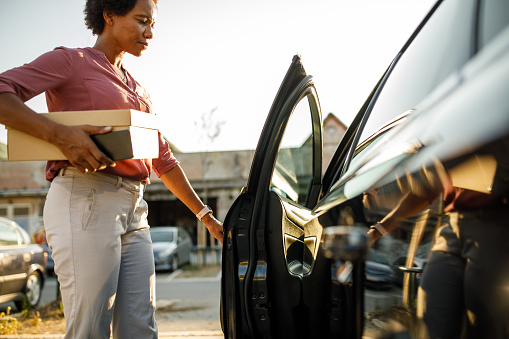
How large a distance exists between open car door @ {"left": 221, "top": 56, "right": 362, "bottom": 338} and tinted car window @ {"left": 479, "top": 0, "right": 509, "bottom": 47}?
2.21 ft

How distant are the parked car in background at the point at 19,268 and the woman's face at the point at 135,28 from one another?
5627mm

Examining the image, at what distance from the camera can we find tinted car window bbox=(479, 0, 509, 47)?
856mm

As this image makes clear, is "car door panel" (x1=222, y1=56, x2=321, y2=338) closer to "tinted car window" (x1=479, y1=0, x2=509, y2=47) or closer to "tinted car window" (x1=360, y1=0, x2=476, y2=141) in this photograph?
"tinted car window" (x1=360, y1=0, x2=476, y2=141)

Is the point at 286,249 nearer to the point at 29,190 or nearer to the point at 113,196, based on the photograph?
the point at 113,196

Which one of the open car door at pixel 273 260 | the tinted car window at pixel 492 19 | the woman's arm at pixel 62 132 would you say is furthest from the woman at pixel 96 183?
the tinted car window at pixel 492 19

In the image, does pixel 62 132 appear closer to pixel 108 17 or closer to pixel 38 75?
pixel 38 75

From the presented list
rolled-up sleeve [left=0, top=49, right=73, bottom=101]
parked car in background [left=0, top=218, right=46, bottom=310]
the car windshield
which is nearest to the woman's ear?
rolled-up sleeve [left=0, top=49, right=73, bottom=101]

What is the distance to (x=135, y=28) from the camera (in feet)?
6.04

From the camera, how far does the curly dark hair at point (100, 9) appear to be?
1.83 m

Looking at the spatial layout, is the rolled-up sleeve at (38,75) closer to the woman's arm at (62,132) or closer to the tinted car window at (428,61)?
the woman's arm at (62,132)

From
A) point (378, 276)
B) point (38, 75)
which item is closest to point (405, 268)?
point (378, 276)

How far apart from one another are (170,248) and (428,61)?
1292 centimetres

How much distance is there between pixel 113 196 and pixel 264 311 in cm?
62

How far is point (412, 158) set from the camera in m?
0.85
